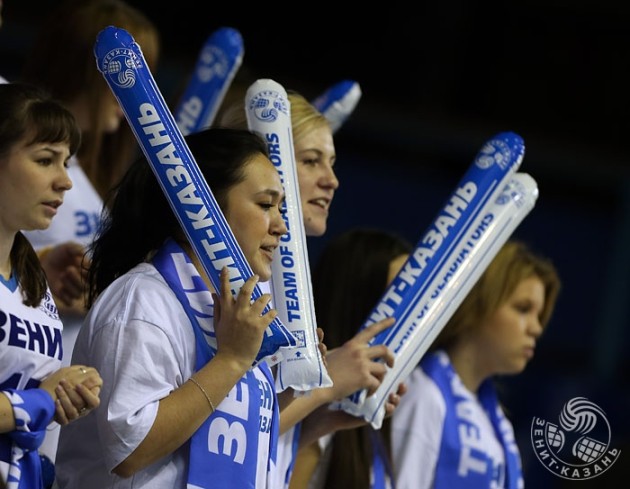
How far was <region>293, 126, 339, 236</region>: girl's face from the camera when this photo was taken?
2.68 m

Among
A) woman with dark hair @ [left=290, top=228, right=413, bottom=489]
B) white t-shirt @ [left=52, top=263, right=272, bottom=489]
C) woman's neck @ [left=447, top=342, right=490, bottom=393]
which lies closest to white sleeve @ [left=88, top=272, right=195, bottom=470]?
white t-shirt @ [left=52, top=263, right=272, bottom=489]

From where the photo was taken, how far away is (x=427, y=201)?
5.99 m

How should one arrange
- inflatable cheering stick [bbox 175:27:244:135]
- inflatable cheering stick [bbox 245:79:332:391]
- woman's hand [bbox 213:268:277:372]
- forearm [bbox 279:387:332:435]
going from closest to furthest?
woman's hand [bbox 213:268:277:372]
inflatable cheering stick [bbox 245:79:332:391]
forearm [bbox 279:387:332:435]
inflatable cheering stick [bbox 175:27:244:135]

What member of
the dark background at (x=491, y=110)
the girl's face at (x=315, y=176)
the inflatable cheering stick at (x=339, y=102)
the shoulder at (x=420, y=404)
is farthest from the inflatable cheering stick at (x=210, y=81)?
the dark background at (x=491, y=110)

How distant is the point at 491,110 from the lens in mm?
6504

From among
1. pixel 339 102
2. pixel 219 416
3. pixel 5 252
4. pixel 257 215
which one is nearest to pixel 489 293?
pixel 339 102

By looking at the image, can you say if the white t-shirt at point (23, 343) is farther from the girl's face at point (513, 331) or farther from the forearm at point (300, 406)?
the girl's face at point (513, 331)

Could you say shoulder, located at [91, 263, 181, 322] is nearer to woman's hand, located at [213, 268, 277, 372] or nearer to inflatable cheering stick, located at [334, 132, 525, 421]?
woman's hand, located at [213, 268, 277, 372]

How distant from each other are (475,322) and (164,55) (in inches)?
99.4

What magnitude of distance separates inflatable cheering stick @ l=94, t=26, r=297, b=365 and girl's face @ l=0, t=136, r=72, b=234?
0.18m

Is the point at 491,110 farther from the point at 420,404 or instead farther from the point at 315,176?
the point at 315,176

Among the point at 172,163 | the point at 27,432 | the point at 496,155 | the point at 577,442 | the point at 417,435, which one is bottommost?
the point at 27,432

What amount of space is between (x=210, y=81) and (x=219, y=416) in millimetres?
1084

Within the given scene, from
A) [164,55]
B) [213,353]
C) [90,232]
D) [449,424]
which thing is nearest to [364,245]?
[449,424]
